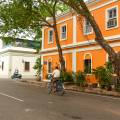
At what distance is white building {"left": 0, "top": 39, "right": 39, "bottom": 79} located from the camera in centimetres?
5047

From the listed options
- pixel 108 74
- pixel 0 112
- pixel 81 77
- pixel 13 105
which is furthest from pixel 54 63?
pixel 0 112

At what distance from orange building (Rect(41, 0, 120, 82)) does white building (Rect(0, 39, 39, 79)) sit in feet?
57.7

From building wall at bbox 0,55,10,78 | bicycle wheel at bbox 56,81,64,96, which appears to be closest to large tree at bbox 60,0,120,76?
bicycle wheel at bbox 56,81,64,96

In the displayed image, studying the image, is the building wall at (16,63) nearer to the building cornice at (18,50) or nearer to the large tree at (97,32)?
the building cornice at (18,50)

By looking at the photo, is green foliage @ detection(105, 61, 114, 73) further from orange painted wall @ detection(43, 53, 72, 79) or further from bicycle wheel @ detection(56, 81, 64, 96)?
orange painted wall @ detection(43, 53, 72, 79)

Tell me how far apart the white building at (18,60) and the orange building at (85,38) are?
1760 centimetres

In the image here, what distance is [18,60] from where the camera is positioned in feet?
168

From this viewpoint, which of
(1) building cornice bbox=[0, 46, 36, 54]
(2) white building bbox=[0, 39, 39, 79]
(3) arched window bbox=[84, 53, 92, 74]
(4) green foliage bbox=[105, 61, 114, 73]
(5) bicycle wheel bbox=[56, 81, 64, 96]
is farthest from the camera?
(1) building cornice bbox=[0, 46, 36, 54]

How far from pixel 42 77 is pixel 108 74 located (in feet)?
50.1

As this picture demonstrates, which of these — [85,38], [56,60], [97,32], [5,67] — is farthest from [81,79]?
[5,67]

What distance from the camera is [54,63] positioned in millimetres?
32156

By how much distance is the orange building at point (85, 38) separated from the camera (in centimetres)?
2353

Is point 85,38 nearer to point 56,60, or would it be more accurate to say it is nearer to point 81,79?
point 81,79

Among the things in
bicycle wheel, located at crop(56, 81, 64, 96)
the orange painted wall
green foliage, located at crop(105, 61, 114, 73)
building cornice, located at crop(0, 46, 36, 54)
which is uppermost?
building cornice, located at crop(0, 46, 36, 54)
